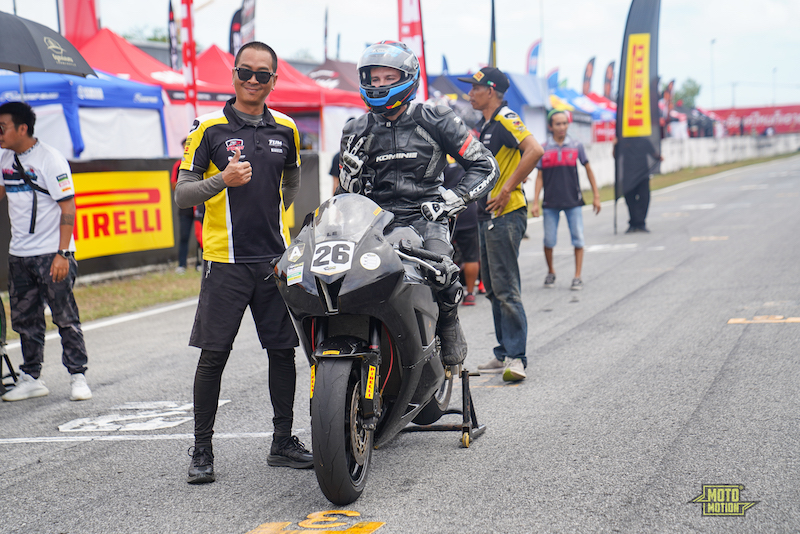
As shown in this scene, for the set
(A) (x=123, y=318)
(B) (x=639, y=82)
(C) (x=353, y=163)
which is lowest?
(A) (x=123, y=318)

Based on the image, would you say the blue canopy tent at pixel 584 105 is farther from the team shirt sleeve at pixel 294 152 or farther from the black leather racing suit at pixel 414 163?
the team shirt sleeve at pixel 294 152

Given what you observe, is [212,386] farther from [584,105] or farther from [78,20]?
[584,105]

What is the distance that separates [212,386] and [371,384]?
961mm

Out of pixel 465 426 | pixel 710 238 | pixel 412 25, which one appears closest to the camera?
pixel 465 426

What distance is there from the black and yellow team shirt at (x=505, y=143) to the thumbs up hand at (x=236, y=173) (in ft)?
7.75

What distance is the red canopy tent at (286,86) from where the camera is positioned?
19.8m

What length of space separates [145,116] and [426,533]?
1460 centimetres

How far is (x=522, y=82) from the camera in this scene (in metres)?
30.3

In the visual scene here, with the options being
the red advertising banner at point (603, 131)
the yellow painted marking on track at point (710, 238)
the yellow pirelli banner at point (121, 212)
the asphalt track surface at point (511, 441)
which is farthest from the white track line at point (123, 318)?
the red advertising banner at point (603, 131)

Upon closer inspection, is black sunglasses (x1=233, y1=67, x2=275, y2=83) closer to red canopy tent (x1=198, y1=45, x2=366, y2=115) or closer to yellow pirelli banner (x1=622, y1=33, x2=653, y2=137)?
yellow pirelli banner (x1=622, y1=33, x2=653, y2=137)

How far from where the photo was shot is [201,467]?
3918 millimetres

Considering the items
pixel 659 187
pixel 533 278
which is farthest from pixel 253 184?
pixel 659 187

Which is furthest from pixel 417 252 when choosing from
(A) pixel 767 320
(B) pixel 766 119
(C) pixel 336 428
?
(B) pixel 766 119

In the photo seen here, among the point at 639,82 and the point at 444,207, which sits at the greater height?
the point at 639,82
